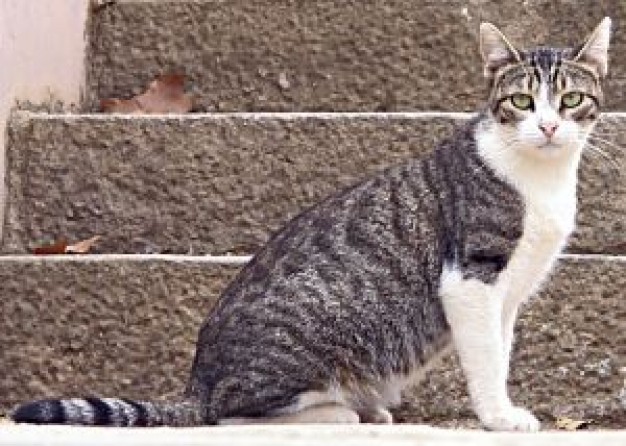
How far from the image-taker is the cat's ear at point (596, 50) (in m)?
3.36

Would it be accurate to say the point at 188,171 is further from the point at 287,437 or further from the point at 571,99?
the point at 287,437

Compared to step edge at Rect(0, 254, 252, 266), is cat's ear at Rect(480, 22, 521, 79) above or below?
above

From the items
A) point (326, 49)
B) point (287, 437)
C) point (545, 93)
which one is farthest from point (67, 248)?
point (287, 437)

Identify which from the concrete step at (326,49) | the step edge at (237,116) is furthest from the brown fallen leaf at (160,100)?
the step edge at (237,116)

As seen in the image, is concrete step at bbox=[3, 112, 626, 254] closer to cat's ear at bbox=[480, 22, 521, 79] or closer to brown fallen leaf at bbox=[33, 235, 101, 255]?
brown fallen leaf at bbox=[33, 235, 101, 255]

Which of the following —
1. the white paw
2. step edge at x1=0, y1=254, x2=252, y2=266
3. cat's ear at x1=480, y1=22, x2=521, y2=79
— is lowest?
the white paw

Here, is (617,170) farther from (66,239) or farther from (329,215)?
(66,239)

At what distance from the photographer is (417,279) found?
3.31 meters

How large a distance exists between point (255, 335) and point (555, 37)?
175 cm


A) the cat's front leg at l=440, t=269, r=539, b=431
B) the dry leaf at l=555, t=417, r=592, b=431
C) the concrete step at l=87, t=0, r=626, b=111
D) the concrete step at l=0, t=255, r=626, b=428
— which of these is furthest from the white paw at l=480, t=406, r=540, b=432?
the concrete step at l=87, t=0, r=626, b=111

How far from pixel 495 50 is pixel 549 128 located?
0.24m

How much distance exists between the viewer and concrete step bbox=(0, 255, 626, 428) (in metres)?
3.68

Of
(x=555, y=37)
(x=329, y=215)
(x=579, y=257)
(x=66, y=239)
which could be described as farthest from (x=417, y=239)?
(x=555, y=37)

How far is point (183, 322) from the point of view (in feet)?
12.4
